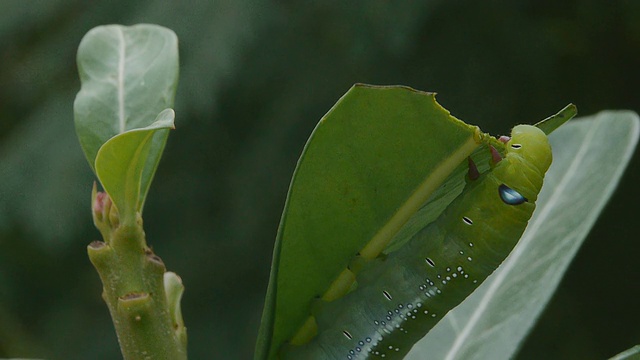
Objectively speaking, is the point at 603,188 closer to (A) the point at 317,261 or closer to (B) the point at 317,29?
(A) the point at 317,261

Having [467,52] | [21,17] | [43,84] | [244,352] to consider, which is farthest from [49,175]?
[467,52]

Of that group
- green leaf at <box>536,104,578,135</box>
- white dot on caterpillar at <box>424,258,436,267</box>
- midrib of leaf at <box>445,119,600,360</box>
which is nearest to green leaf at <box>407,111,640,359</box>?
midrib of leaf at <box>445,119,600,360</box>

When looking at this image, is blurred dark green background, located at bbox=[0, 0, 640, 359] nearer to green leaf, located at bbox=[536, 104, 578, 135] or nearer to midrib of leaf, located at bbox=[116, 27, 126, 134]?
midrib of leaf, located at bbox=[116, 27, 126, 134]

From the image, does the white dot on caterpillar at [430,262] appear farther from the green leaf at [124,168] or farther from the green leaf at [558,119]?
the green leaf at [124,168]

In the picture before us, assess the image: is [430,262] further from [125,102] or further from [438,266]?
[125,102]

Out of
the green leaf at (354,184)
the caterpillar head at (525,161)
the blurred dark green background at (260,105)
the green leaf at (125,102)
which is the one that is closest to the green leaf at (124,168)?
the green leaf at (125,102)

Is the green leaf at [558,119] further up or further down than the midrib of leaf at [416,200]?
further up
